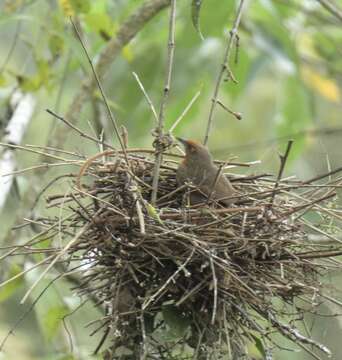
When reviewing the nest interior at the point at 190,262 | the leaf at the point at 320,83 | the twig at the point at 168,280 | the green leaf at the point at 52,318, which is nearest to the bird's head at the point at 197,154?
the nest interior at the point at 190,262

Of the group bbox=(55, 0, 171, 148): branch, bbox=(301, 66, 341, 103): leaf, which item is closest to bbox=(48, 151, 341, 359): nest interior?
bbox=(55, 0, 171, 148): branch

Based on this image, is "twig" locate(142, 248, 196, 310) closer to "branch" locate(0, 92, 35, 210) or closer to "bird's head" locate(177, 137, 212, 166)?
"bird's head" locate(177, 137, 212, 166)

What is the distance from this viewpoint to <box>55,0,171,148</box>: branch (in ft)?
17.9

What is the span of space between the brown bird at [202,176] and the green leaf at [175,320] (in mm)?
494

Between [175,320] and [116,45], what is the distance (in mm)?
2122

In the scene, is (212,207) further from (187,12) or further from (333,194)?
(187,12)

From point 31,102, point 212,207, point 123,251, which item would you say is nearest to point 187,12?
point 31,102

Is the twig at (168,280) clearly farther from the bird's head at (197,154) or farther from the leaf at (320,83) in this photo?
the leaf at (320,83)

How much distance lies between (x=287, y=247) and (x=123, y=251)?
67cm

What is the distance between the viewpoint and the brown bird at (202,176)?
418 centimetres

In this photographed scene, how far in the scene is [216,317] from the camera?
387 centimetres

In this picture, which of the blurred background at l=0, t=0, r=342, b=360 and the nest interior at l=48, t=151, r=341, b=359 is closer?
the nest interior at l=48, t=151, r=341, b=359

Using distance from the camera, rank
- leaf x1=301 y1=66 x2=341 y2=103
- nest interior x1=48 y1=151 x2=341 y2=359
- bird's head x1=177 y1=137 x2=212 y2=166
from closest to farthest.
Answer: nest interior x1=48 y1=151 x2=341 y2=359 < bird's head x1=177 y1=137 x2=212 y2=166 < leaf x1=301 y1=66 x2=341 y2=103

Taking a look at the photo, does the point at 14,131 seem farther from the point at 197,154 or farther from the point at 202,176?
the point at 202,176
